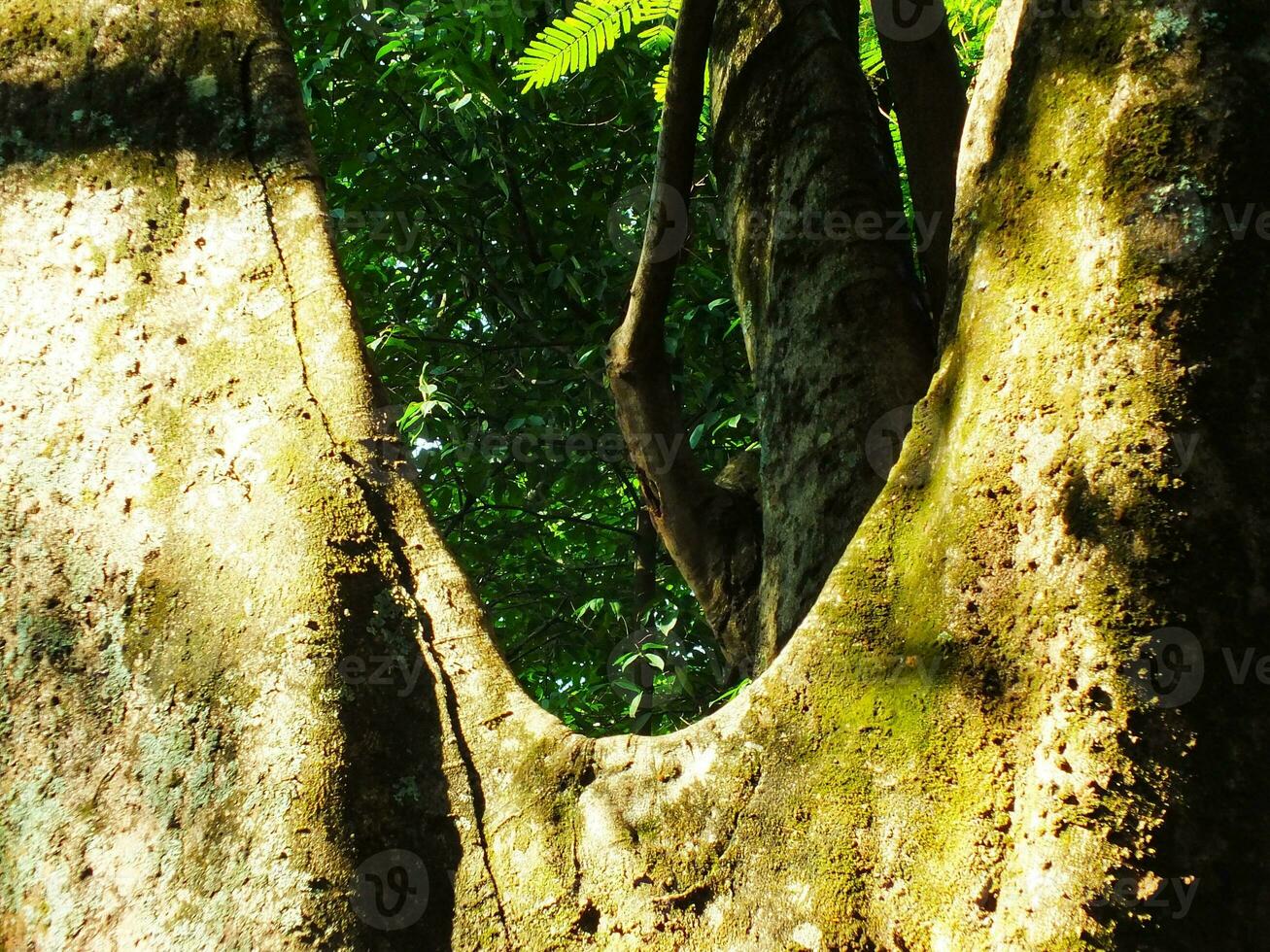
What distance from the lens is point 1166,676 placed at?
1.18m

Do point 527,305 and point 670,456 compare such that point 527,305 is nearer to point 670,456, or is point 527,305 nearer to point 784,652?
point 670,456

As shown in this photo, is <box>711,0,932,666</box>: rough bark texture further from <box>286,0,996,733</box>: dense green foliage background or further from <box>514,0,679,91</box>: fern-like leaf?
<box>286,0,996,733</box>: dense green foliage background

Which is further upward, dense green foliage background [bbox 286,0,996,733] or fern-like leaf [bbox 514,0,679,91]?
fern-like leaf [bbox 514,0,679,91]

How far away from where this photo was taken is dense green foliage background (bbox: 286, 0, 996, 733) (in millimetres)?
5148

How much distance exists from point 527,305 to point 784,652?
4549 mm

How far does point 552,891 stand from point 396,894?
0.62 ft

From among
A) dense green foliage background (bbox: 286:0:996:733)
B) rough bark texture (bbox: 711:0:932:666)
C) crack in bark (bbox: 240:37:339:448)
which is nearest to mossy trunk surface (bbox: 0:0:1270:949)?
crack in bark (bbox: 240:37:339:448)

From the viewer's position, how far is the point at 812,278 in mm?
2365

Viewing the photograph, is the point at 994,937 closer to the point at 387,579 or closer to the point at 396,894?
the point at 396,894

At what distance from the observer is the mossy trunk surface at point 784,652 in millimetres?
1209

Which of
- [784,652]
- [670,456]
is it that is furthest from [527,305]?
[784,652]

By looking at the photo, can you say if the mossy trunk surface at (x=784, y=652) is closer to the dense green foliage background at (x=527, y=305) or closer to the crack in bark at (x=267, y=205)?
the crack in bark at (x=267, y=205)

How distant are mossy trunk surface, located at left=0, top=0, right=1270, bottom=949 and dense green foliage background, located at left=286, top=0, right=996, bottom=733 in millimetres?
3118

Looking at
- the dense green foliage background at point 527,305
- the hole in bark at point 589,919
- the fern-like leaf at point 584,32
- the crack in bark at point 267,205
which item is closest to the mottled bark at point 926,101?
the fern-like leaf at point 584,32
